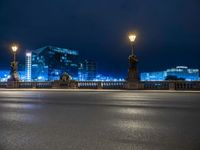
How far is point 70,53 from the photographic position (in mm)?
161500

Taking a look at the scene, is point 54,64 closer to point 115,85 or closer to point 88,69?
point 88,69

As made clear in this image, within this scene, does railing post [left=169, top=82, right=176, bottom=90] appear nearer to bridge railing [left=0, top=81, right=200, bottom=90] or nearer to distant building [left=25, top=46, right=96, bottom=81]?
bridge railing [left=0, top=81, right=200, bottom=90]

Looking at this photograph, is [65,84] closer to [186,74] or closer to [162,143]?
[162,143]

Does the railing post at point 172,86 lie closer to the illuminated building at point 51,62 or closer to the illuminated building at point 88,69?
the illuminated building at point 51,62

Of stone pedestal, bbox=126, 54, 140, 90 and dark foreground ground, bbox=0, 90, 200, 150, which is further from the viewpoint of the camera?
stone pedestal, bbox=126, 54, 140, 90

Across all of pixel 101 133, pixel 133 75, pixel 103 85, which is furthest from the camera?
pixel 103 85

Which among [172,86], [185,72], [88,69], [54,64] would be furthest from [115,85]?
[88,69]

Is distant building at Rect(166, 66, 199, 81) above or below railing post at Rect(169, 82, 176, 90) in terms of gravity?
above

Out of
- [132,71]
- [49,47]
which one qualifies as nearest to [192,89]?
[132,71]

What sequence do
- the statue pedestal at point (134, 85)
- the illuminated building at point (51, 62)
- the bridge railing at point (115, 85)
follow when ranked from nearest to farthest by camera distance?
the bridge railing at point (115, 85) < the statue pedestal at point (134, 85) < the illuminated building at point (51, 62)

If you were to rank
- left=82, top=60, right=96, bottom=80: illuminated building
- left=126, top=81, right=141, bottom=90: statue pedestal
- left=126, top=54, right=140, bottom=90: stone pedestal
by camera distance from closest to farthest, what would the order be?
1. left=126, top=54, right=140, bottom=90: stone pedestal
2. left=126, top=81, right=141, bottom=90: statue pedestal
3. left=82, top=60, right=96, bottom=80: illuminated building

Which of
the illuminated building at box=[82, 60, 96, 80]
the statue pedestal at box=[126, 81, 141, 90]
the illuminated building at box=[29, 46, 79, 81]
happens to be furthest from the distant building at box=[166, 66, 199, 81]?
the statue pedestal at box=[126, 81, 141, 90]

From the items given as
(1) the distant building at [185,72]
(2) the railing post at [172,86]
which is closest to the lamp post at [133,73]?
(2) the railing post at [172,86]

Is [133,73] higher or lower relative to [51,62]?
lower
